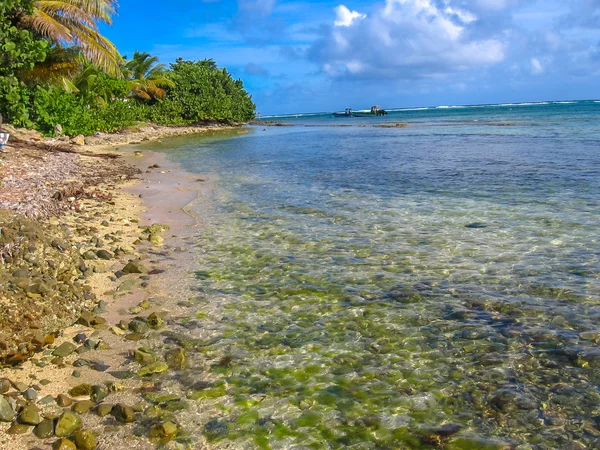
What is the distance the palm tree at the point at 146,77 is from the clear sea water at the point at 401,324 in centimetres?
4881

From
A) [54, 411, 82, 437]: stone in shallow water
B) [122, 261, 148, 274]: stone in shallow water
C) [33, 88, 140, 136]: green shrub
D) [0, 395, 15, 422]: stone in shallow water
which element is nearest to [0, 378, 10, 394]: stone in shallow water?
[0, 395, 15, 422]: stone in shallow water

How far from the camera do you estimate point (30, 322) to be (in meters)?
5.34

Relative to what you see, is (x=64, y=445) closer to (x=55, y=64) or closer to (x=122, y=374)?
(x=122, y=374)

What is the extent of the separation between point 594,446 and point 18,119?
22.8 meters

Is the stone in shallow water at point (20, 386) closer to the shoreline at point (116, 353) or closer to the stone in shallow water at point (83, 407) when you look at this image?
the shoreline at point (116, 353)

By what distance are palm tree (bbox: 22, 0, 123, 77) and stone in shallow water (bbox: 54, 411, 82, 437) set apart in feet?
67.9

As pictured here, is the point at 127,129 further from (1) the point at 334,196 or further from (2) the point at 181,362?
(2) the point at 181,362

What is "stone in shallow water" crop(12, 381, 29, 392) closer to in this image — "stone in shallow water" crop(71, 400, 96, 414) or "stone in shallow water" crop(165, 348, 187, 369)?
"stone in shallow water" crop(71, 400, 96, 414)

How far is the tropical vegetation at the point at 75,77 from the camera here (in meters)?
16.9

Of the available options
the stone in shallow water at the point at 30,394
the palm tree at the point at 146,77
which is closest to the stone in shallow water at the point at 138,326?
the stone in shallow water at the point at 30,394

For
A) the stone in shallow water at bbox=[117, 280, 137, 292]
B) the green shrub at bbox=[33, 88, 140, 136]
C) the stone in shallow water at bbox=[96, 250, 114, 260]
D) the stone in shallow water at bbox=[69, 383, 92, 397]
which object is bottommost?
the stone in shallow water at bbox=[69, 383, 92, 397]

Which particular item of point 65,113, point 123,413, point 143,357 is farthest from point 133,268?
point 65,113

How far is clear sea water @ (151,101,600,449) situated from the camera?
13.3 ft

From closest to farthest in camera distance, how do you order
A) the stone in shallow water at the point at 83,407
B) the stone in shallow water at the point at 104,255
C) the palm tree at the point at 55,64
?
the stone in shallow water at the point at 83,407 < the stone in shallow water at the point at 104,255 < the palm tree at the point at 55,64
